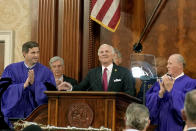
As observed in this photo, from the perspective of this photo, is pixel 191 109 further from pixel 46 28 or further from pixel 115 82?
pixel 46 28

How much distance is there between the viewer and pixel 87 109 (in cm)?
463

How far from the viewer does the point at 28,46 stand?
18.9ft

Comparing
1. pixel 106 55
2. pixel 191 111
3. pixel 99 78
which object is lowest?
pixel 191 111

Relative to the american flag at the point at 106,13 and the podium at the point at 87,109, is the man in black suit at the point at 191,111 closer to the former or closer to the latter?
the podium at the point at 87,109

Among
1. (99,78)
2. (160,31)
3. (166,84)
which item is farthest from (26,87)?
(160,31)

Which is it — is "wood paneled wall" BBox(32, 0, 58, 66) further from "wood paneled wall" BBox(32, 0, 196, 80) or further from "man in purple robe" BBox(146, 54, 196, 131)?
"man in purple robe" BBox(146, 54, 196, 131)

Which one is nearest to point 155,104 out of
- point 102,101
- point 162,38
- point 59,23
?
point 102,101

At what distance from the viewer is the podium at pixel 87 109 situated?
455 centimetres

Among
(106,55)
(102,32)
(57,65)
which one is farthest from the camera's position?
(102,32)

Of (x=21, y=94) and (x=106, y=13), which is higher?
(x=106, y=13)

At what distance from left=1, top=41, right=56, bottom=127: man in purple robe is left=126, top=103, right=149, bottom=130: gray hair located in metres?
2.37

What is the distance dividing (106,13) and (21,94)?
2.46 meters

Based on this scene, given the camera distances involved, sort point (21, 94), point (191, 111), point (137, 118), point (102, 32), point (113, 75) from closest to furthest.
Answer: point (191, 111) → point (137, 118) → point (21, 94) → point (113, 75) → point (102, 32)

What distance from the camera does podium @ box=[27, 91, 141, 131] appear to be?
14.9ft
